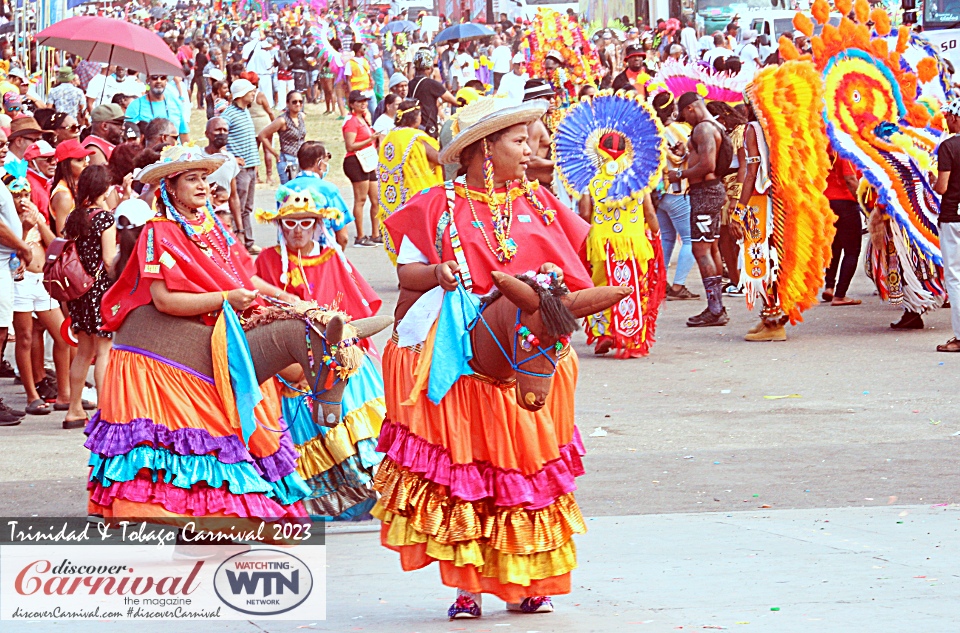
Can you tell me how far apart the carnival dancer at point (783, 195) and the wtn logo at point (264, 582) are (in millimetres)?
7357

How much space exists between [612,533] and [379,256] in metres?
12.1

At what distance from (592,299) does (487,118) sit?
95 centimetres

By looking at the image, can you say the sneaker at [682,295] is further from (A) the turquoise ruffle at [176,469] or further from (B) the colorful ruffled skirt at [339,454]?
(A) the turquoise ruffle at [176,469]

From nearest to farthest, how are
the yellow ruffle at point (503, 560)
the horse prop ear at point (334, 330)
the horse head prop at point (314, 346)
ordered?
the yellow ruffle at point (503, 560), the horse prop ear at point (334, 330), the horse head prop at point (314, 346)

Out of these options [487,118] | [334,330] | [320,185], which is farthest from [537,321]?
[320,185]

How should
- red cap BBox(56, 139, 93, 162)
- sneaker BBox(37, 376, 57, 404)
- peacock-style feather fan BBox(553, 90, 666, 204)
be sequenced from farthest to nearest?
1. peacock-style feather fan BBox(553, 90, 666, 204)
2. sneaker BBox(37, 376, 57, 404)
3. red cap BBox(56, 139, 93, 162)

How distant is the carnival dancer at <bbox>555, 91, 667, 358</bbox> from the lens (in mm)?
11711

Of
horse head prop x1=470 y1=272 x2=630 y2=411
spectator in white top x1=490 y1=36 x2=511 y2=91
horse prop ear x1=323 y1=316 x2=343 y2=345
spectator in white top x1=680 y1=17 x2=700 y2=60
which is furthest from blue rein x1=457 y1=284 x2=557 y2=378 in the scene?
spectator in white top x1=680 y1=17 x2=700 y2=60

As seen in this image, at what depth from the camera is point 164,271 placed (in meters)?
6.25

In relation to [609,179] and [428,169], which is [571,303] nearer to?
[609,179]

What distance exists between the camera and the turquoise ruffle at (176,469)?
6207 mm

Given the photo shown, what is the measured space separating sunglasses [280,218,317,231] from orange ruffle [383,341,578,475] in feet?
8.61

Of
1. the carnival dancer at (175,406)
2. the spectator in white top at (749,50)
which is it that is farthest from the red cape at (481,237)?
the spectator in white top at (749,50)

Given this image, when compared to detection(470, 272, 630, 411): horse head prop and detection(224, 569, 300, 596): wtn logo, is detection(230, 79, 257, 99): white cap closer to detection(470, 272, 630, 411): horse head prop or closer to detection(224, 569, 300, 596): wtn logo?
detection(224, 569, 300, 596): wtn logo
